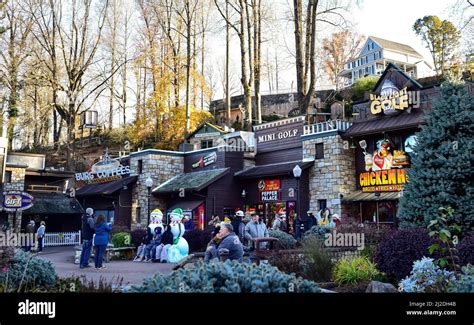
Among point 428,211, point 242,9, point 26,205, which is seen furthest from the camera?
point 242,9

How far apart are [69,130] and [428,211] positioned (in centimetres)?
2772

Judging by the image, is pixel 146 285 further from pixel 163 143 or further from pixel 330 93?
pixel 330 93

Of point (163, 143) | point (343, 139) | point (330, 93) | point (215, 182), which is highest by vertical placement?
point (330, 93)

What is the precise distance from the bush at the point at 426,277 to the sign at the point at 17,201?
18.0 m

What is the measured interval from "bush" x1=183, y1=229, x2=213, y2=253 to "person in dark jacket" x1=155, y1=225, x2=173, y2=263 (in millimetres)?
2329

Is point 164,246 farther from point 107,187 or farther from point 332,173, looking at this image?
point 107,187

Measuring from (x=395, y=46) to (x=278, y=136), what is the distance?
145 ft

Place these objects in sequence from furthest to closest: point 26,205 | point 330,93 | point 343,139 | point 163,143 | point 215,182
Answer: point 330,93 < point 163,143 < point 215,182 < point 343,139 < point 26,205

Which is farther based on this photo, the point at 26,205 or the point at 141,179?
the point at 141,179

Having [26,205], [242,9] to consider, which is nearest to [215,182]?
[26,205]

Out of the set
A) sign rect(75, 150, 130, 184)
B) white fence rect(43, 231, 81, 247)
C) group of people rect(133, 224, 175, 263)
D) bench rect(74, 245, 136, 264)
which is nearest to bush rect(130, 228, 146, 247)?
bench rect(74, 245, 136, 264)

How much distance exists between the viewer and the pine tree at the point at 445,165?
1020 cm

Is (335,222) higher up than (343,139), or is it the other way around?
(343,139)

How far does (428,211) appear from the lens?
34.1 feet
